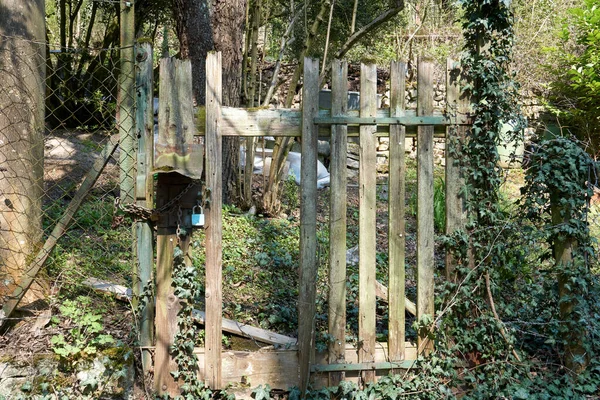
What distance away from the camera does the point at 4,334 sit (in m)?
3.43

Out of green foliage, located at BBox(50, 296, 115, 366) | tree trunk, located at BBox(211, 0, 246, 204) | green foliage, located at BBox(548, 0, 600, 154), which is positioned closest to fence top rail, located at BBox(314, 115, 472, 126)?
green foliage, located at BBox(50, 296, 115, 366)

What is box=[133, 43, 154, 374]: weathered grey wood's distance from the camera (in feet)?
10.8

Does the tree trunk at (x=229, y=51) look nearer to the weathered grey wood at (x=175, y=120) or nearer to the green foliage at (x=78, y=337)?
the weathered grey wood at (x=175, y=120)

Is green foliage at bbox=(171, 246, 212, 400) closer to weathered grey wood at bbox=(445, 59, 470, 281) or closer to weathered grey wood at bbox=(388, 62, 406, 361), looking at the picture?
weathered grey wood at bbox=(388, 62, 406, 361)

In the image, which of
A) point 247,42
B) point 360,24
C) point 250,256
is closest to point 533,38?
point 360,24

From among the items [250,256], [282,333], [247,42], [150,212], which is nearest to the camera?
[150,212]

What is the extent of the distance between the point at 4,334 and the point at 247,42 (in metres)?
4.93

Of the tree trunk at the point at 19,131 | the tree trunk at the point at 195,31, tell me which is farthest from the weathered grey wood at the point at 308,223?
the tree trunk at the point at 195,31

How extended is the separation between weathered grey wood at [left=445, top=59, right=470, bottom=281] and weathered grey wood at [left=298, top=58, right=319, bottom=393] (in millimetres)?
925

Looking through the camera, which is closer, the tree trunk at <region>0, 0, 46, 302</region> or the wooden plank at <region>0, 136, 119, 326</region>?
the wooden plank at <region>0, 136, 119, 326</region>

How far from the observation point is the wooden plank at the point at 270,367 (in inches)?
134

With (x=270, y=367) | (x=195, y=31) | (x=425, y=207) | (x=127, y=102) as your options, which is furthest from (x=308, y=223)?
(x=195, y=31)

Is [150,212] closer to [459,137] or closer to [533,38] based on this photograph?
[459,137]

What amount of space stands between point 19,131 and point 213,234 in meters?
1.49
